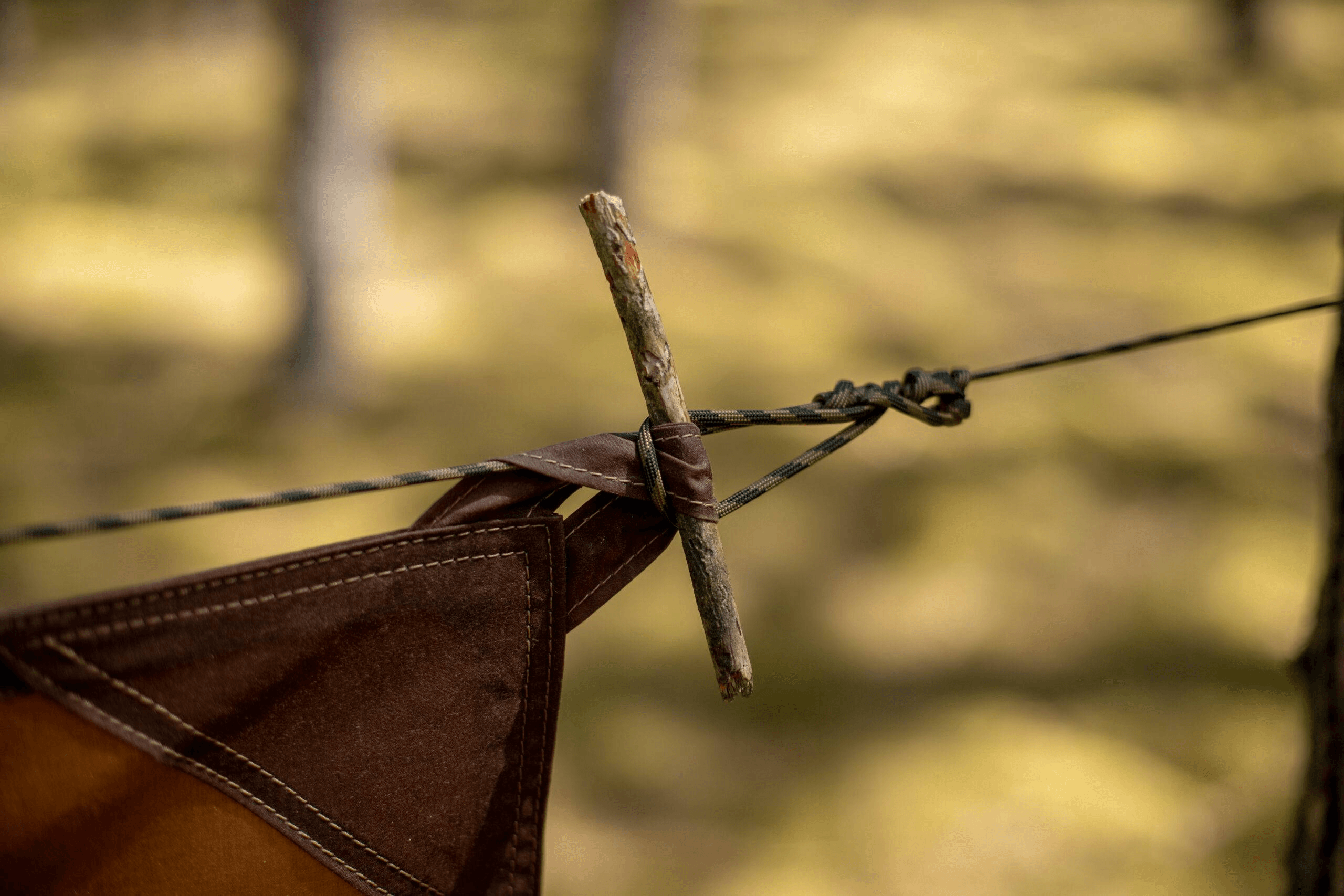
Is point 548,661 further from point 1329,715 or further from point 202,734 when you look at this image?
point 1329,715

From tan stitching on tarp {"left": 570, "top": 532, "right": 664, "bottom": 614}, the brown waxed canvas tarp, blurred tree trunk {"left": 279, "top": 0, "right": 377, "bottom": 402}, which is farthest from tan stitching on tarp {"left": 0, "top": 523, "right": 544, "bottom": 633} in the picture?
blurred tree trunk {"left": 279, "top": 0, "right": 377, "bottom": 402}

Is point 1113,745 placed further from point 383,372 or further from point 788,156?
point 788,156

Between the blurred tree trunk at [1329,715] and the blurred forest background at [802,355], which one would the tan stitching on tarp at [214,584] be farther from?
the blurred forest background at [802,355]

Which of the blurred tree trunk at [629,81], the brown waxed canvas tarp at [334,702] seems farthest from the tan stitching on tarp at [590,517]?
the blurred tree trunk at [629,81]

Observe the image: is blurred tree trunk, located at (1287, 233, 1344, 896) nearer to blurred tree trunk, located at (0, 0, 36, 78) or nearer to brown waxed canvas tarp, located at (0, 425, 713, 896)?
brown waxed canvas tarp, located at (0, 425, 713, 896)

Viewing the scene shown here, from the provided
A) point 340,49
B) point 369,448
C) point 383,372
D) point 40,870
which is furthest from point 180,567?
point 40,870

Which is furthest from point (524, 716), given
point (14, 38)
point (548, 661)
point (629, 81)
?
point (14, 38)

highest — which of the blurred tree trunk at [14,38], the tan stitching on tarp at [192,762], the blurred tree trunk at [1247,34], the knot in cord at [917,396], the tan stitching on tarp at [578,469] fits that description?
the blurred tree trunk at [1247,34]
